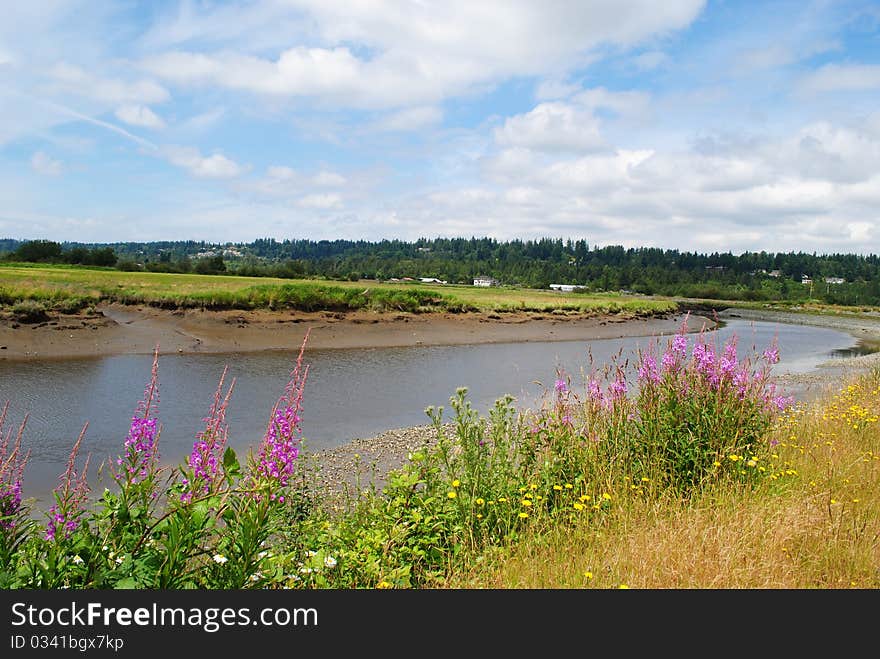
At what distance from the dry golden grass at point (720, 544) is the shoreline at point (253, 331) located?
1032 inches

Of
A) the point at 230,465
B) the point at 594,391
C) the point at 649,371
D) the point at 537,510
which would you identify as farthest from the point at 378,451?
the point at 230,465

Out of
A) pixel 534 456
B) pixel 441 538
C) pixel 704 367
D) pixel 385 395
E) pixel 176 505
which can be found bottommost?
pixel 385 395

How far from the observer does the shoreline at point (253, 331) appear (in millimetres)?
26500

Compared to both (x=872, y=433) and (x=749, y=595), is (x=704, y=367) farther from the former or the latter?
(x=872, y=433)

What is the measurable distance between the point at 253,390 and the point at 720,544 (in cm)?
1762

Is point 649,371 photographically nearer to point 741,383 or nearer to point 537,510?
point 741,383

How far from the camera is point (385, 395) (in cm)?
2038

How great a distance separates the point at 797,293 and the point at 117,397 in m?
155

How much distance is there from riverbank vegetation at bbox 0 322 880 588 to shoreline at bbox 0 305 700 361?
2397 centimetres

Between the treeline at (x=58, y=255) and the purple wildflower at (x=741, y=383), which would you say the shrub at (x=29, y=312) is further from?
the treeline at (x=58, y=255)

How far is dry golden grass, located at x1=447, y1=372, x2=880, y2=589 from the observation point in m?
4.14

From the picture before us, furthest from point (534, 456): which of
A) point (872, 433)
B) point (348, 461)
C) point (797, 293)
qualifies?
point (797, 293)

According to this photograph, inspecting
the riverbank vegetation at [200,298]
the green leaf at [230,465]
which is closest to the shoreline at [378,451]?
the green leaf at [230,465]

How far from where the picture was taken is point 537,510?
539 centimetres
